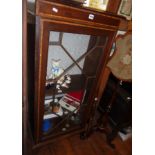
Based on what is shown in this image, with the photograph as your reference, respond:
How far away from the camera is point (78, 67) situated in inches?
46.8

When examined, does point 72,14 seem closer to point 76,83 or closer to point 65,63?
point 65,63

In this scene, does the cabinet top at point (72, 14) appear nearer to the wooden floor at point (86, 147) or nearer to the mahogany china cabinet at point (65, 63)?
the mahogany china cabinet at point (65, 63)

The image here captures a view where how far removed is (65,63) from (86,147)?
98 centimetres

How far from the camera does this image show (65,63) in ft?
3.75

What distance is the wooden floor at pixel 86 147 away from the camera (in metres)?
1.49

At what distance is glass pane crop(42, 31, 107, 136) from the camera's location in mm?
1081

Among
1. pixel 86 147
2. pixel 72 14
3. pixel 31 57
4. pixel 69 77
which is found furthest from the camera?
pixel 86 147

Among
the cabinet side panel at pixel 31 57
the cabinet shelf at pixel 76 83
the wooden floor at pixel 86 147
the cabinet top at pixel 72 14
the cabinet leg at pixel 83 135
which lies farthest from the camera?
the cabinet leg at pixel 83 135

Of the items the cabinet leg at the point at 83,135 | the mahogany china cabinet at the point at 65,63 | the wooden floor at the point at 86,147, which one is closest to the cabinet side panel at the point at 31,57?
the mahogany china cabinet at the point at 65,63

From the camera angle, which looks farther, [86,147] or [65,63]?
[86,147]

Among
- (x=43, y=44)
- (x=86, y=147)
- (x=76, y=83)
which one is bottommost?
(x=86, y=147)

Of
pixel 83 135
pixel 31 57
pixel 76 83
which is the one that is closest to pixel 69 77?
pixel 76 83
